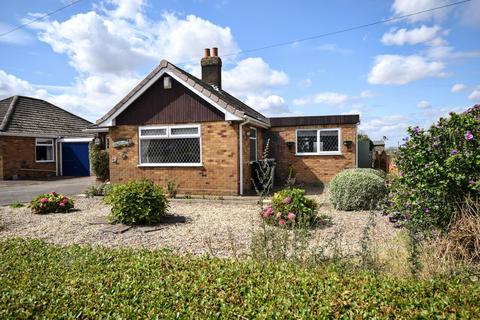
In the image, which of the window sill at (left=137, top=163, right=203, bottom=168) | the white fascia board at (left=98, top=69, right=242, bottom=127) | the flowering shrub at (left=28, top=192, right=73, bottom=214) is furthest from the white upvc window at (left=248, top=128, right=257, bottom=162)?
the flowering shrub at (left=28, top=192, right=73, bottom=214)

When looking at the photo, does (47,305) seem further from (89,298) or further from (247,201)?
(247,201)

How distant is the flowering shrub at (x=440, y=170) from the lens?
408 cm

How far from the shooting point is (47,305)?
258 cm

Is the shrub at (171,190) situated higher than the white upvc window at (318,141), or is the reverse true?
the white upvc window at (318,141)

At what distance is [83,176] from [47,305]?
20130 millimetres

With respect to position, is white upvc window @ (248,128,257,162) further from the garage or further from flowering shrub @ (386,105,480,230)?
the garage

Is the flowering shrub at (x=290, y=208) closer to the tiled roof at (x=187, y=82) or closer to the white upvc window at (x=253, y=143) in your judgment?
the tiled roof at (x=187, y=82)

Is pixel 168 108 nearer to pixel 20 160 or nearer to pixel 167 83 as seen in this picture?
pixel 167 83

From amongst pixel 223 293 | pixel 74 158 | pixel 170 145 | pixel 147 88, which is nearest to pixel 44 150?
pixel 74 158

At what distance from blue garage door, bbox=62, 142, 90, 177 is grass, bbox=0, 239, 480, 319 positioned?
1892 centimetres

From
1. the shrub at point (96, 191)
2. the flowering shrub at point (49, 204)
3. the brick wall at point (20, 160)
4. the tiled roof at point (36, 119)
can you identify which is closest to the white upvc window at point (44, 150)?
the brick wall at point (20, 160)

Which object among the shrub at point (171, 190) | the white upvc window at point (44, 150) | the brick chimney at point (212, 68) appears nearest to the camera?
the shrub at point (171, 190)

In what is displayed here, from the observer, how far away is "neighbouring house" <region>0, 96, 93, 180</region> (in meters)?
18.0

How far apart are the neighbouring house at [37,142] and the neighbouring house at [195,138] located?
10.1 m
